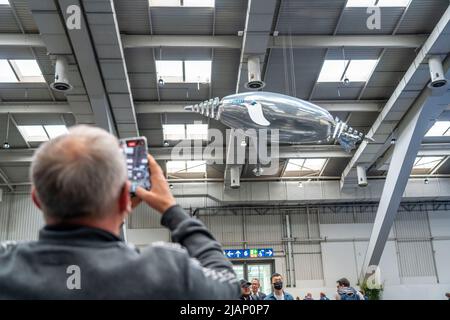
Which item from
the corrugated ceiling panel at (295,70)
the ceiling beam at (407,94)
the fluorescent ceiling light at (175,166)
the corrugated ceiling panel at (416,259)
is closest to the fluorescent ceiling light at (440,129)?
the ceiling beam at (407,94)

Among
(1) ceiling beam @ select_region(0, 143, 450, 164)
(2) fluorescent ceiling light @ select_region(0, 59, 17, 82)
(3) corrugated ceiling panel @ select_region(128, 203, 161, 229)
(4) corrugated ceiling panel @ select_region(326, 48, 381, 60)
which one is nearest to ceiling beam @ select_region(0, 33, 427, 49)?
(4) corrugated ceiling panel @ select_region(326, 48, 381, 60)

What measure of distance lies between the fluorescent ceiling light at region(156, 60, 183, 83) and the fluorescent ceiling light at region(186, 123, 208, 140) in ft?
10.3

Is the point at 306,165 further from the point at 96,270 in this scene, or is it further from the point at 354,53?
the point at 96,270

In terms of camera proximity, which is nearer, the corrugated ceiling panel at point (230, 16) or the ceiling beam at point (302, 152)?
the corrugated ceiling panel at point (230, 16)

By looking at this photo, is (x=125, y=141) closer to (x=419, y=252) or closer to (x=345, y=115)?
(x=345, y=115)

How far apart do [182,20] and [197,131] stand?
22.1 feet

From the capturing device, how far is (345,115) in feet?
55.9

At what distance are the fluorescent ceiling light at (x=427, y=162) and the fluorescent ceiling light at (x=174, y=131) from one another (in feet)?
36.4

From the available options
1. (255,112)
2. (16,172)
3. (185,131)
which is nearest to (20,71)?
(185,131)

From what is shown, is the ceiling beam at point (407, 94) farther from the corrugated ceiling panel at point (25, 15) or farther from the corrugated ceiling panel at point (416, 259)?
the corrugated ceiling panel at point (25, 15)

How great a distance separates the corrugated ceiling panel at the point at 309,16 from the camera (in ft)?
36.9

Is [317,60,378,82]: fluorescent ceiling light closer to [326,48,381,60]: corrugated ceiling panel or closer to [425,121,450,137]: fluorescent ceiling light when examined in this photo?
[326,48,381,60]: corrugated ceiling panel

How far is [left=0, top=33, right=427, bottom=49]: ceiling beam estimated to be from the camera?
11838 millimetres

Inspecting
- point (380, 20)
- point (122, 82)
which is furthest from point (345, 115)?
point (122, 82)
